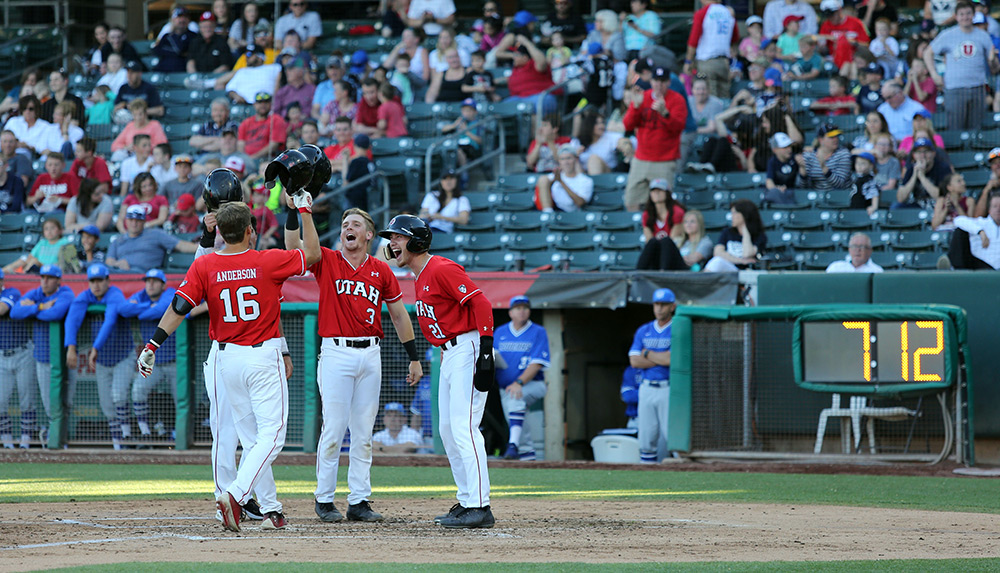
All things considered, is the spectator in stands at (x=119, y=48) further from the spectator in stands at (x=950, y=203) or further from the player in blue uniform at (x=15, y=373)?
the spectator in stands at (x=950, y=203)

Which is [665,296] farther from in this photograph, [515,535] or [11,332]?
[11,332]

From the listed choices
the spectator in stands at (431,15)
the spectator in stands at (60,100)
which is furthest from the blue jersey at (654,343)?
the spectator in stands at (60,100)

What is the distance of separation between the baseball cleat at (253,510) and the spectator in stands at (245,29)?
43.1 feet

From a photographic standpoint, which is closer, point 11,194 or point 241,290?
point 241,290

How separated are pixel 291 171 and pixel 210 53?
13.1 metres

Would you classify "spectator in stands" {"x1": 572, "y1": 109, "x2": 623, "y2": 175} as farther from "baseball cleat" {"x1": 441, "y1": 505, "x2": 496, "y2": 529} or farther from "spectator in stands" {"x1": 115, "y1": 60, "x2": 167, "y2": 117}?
"baseball cleat" {"x1": 441, "y1": 505, "x2": 496, "y2": 529}

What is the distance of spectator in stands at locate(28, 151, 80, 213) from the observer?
16.3m

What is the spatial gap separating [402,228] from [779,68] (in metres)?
9.78

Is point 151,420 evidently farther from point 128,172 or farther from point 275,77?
point 275,77

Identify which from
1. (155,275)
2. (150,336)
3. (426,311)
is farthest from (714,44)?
(426,311)

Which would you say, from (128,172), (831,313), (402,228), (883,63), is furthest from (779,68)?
(402,228)

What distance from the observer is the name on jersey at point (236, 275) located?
6762 mm

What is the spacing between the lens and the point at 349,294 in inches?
285

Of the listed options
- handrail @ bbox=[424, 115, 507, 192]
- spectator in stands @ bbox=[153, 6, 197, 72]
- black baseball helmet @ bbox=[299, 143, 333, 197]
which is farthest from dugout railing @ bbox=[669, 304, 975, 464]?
spectator in stands @ bbox=[153, 6, 197, 72]
